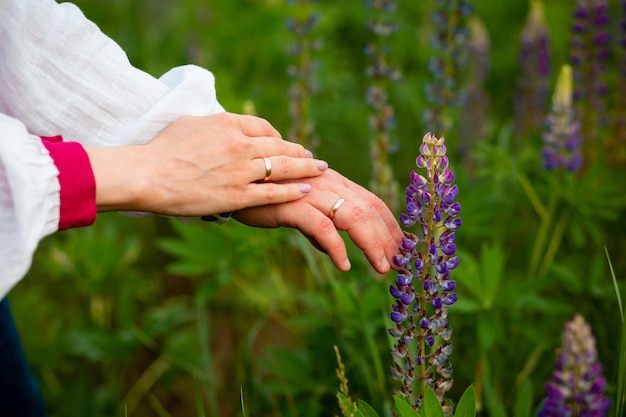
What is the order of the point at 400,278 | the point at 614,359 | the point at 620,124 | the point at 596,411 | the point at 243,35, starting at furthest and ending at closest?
1. the point at 243,35
2. the point at 620,124
3. the point at 614,359
4. the point at 400,278
5. the point at 596,411

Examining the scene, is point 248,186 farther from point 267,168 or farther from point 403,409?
point 403,409

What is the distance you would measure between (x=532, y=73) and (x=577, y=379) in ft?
6.59

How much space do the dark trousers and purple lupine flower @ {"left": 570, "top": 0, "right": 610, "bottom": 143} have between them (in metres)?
1.94

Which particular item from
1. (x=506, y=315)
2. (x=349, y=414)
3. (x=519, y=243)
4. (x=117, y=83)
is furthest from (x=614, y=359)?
(x=117, y=83)

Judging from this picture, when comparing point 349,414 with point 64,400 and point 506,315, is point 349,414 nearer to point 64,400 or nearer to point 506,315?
point 506,315

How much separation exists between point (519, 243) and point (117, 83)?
1825 millimetres

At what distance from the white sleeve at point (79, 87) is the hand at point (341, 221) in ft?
0.97

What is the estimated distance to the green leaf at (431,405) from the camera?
1329 mm

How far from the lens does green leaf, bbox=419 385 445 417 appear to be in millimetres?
1329

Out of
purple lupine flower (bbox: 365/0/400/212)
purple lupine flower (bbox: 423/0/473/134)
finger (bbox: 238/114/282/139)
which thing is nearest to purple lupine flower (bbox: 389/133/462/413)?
finger (bbox: 238/114/282/139)

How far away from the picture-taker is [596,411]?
1.28 meters

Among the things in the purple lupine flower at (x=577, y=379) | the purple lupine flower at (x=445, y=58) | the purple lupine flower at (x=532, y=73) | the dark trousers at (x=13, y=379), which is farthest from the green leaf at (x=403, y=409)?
the purple lupine flower at (x=532, y=73)

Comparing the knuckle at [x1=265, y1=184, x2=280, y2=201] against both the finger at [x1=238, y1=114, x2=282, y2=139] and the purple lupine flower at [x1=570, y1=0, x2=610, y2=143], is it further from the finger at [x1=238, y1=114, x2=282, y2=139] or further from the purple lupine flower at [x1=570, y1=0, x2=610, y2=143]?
the purple lupine flower at [x1=570, y1=0, x2=610, y2=143]

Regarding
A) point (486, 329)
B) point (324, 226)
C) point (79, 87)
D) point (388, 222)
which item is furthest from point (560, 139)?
point (79, 87)
